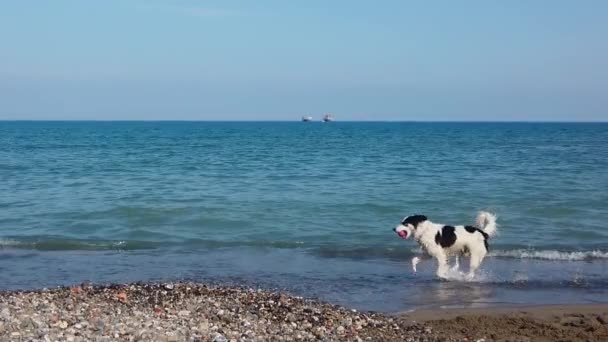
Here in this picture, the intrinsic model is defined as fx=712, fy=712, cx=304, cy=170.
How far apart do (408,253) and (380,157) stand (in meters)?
24.2

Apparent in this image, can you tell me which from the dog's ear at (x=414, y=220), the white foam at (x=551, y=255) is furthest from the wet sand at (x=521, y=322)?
the white foam at (x=551, y=255)

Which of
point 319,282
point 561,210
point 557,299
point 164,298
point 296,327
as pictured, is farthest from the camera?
point 561,210

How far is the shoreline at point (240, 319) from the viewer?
23.6 feet

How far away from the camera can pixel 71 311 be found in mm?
7977

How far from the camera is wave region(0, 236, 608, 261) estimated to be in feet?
44.6

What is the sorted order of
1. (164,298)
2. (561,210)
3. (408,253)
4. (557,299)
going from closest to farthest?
(164,298)
(557,299)
(408,253)
(561,210)

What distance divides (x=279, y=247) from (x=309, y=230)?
1.60 m

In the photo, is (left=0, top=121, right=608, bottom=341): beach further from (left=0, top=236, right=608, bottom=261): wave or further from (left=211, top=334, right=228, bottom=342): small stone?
(left=211, top=334, right=228, bottom=342): small stone

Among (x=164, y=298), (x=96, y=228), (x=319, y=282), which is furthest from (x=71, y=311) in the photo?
(x=96, y=228)

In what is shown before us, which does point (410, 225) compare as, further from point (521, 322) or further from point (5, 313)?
point (5, 313)

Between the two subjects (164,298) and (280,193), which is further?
(280,193)

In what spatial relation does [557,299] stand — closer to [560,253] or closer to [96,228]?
[560,253]

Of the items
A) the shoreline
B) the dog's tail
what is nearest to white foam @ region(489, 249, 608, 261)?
the dog's tail

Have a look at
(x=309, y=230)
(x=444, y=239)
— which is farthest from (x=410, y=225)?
(x=309, y=230)
